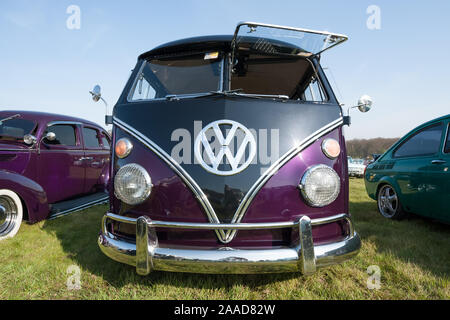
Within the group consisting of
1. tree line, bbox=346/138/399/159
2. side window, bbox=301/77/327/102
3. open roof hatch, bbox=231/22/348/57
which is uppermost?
open roof hatch, bbox=231/22/348/57

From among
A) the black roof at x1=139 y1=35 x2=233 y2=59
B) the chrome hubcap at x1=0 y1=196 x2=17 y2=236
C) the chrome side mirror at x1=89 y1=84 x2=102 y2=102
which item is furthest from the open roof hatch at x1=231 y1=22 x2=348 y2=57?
the chrome hubcap at x1=0 y1=196 x2=17 y2=236

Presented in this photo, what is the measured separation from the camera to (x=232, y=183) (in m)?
1.53

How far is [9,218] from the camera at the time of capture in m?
3.03

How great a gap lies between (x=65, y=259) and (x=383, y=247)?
3.29m

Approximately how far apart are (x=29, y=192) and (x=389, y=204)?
542 centimetres

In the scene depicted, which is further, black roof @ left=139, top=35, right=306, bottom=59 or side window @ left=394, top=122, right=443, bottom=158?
side window @ left=394, top=122, right=443, bottom=158

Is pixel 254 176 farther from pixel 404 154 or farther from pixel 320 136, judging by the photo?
pixel 404 154

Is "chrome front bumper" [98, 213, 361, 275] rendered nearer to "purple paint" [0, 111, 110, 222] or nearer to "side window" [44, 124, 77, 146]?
"purple paint" [0, 111, 110, 222]

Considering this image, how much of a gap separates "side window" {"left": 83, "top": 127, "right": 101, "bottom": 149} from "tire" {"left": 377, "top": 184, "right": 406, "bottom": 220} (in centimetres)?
544

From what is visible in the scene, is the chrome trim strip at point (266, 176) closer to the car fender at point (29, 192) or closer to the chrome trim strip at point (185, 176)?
the chrome trim strip at point (185, 176)

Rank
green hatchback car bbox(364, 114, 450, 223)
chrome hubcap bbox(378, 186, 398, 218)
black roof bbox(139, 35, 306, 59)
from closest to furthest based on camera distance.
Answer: black roof bbox(139, 35, 306, 59) → green hatchback car bbox(364, 114, 450, 223) → chrome hubcap bbox(378, 186, 398, 218)

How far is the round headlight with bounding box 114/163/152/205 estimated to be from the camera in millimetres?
1586

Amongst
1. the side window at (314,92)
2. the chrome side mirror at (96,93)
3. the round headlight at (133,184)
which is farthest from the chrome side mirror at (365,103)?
the chrome side mirror at (96,93)

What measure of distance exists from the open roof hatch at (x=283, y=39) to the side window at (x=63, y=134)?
11.5ft
